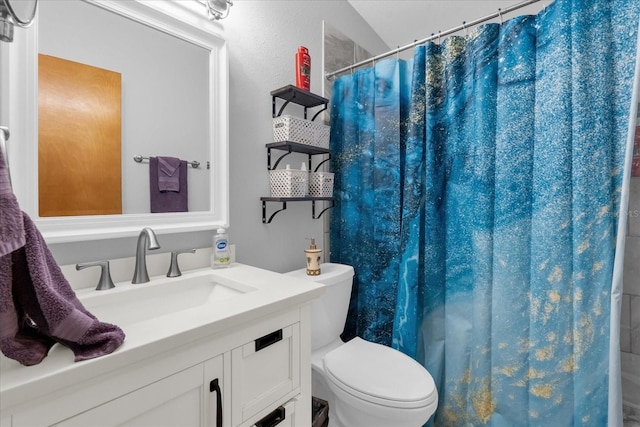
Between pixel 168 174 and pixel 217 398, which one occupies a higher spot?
pixel 168 174

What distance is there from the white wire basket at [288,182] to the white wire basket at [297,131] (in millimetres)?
157

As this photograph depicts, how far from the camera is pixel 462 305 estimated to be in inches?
57.5

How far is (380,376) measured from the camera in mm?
1268

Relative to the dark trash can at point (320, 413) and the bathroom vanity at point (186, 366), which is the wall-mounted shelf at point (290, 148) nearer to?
the bathroom vanity at point (186, 366)

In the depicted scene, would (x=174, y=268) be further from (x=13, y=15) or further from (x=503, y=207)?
(x=503, y=207)

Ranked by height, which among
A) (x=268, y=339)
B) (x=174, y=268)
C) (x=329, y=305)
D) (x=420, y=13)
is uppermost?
(x=420, y=13)

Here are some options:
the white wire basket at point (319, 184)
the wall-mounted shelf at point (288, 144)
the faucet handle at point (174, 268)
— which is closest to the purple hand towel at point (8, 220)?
the faucet handle at point (174, 268)

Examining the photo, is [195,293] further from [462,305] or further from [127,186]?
[462,305]

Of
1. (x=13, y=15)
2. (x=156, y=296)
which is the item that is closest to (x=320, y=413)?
(x=156, y=296)

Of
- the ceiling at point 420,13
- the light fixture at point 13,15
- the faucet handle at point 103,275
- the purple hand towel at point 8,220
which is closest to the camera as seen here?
the purple hand towel at point 8,220

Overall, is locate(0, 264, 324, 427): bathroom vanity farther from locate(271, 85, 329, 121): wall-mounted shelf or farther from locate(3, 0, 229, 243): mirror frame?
locate(271, 85, 329, 121): wall-mounted shelf

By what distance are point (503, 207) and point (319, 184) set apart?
2.82 feet

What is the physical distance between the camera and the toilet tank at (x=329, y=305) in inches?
57.8

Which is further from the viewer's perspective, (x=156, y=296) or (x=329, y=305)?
(x=329, y=305)
